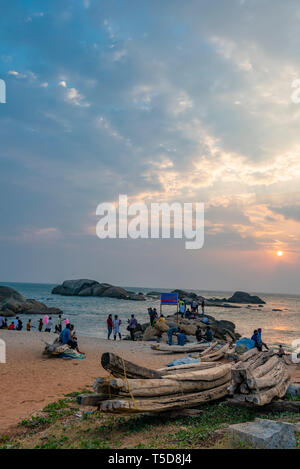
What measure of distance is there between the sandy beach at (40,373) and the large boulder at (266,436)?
4746 millimetres

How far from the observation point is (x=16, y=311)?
161 feet

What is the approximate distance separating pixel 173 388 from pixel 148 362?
9522 mm

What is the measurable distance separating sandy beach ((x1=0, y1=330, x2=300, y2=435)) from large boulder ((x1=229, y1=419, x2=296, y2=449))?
475cm

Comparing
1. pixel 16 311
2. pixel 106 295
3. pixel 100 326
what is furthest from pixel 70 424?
pixel 106 295

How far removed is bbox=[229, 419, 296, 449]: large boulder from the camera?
4.86 m

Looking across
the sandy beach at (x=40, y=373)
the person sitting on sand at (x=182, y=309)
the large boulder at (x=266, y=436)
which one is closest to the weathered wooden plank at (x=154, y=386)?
the large boulder at (x=266, y=436)

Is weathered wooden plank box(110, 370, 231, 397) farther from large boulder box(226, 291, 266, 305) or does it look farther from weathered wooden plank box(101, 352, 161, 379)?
large boulder box(226, 291, 266, 305)

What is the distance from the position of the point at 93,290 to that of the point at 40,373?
303ft

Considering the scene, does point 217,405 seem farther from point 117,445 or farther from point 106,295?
point 106,295

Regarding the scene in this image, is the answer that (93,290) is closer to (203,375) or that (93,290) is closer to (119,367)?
(203,375)

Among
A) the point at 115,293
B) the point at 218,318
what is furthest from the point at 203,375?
the point at 115,293

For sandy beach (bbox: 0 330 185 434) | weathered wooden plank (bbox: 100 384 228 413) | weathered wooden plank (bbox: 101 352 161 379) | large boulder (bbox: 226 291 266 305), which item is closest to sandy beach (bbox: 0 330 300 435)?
sandy beach (bbox: 0 330 185 434)

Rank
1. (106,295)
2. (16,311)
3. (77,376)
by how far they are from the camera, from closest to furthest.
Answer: (77,376), (16,311), (106,295)

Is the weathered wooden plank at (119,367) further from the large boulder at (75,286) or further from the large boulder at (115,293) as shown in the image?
the large boulder at (75,286)
